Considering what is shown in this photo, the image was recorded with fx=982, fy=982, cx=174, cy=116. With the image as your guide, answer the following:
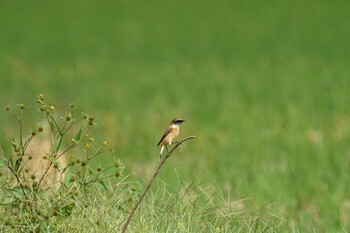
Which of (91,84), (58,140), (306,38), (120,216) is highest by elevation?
(58,140)

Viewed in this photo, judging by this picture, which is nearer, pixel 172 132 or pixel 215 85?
pixel 172 132

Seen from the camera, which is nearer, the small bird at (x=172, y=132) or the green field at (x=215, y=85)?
the small bird at (x=172, y=132)

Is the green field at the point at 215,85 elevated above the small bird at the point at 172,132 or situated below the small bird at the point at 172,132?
below

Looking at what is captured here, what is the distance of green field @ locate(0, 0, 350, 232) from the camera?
837 centimetres

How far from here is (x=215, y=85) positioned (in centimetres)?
1472

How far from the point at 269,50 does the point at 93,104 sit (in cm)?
652

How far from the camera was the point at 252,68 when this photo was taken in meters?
16.4

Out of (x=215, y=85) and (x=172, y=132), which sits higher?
(x=172, y=132)

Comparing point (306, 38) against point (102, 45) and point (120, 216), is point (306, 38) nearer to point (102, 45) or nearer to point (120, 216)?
point (102, 45)

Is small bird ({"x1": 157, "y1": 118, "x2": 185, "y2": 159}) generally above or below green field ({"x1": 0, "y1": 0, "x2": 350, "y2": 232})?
above

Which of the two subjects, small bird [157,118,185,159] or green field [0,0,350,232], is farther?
green field [0,0,350,232]

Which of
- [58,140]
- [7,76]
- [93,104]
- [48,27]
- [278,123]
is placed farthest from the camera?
[48,27]

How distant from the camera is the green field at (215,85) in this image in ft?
27.5

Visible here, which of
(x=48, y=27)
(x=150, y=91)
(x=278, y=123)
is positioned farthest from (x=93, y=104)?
A: (x=48, y=27)
